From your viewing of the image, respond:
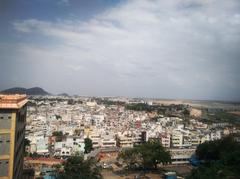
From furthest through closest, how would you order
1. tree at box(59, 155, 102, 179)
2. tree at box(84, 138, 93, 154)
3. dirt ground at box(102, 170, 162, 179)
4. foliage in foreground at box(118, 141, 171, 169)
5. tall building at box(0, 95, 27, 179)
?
1. tree at box(84, 138, 93, 154)
2. foliage in foreground at box(118, 141, 171, 169)
3. dirt ground at box(102, 170, 162, 179)
4. tree at box(59, 155, 102, 179)
5. tall building at box(0, 95, 27, 179)

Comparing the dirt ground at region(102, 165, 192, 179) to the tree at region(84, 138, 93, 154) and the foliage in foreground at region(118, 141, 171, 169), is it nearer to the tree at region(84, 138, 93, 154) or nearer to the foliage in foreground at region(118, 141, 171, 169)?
the foliage in foreground at region(118, 141, 171, 169)

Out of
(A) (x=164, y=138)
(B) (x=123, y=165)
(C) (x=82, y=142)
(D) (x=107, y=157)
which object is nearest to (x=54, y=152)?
(C) (x=82, y=142)

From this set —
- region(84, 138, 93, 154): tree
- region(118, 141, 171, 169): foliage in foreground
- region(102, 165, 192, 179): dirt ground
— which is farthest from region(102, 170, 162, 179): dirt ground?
region(84, 138, 93, 154): tree

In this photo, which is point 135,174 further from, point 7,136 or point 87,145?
point 7,136

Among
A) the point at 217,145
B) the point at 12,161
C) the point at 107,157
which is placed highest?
the point at 12,161

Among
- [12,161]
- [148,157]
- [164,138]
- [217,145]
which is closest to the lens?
[12,161]

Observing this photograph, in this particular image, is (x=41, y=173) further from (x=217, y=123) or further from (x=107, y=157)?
(x=217, y=123)

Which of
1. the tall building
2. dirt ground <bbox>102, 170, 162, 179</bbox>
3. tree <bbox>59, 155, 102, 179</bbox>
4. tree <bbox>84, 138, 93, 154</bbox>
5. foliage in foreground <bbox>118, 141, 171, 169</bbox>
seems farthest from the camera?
tree <bbox>84, 138, 93, 154</bbox>

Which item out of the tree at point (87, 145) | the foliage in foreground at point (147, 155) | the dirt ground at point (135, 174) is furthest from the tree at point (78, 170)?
the tree at point (87, 145)

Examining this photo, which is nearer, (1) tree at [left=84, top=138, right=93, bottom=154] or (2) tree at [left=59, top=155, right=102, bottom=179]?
(2) tree at [left=59, top=155, right=102, bottom=179]

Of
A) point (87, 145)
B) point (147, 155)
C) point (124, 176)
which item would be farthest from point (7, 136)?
point (87, 145)

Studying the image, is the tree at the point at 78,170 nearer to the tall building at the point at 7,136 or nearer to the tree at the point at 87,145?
the tall building at the point at 7,136
